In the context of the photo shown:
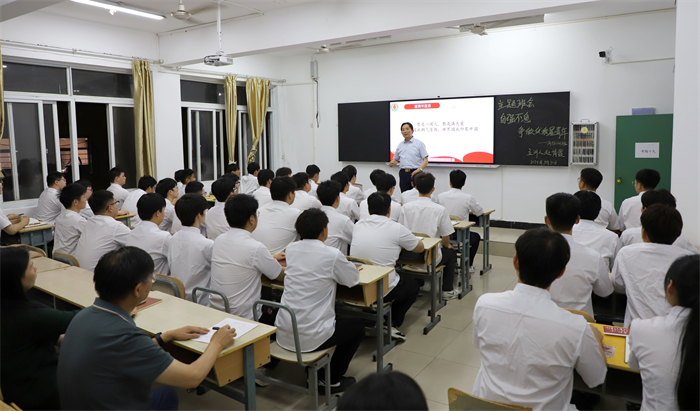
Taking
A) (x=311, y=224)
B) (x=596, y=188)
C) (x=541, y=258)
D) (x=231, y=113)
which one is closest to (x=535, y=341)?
(x=541, y=258)

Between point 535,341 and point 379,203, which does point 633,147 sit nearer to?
point 379,203

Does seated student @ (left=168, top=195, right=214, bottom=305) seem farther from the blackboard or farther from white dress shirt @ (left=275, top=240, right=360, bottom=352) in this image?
the blackboard

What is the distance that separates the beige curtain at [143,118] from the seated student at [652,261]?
699cm

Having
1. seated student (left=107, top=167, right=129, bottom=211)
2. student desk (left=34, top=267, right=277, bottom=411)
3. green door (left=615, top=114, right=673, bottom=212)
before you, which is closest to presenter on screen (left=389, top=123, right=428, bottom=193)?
green door (left=615, top=114, right=673, bottom=212)

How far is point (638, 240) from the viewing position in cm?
336

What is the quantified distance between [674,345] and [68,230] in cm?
463

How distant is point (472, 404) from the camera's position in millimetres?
1645

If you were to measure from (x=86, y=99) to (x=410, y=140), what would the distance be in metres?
5.14

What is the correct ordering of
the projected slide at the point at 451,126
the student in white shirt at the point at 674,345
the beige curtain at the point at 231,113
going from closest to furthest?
the student in white shirt at the point at 674,345 → the projected slide at the point at 451,126 → the beige curtain at the point at 231,113

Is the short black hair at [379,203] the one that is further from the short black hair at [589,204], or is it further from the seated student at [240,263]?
the short black hair at [589,204]

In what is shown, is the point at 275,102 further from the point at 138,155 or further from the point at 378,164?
the point at 138,155

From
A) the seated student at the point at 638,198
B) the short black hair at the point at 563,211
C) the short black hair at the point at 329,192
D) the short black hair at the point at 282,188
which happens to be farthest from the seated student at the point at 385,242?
the seated student at the point at 638,198

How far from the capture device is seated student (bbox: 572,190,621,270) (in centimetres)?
330

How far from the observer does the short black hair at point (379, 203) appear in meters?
3.72
